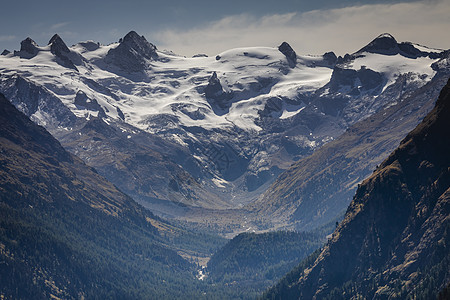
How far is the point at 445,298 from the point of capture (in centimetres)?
18225
